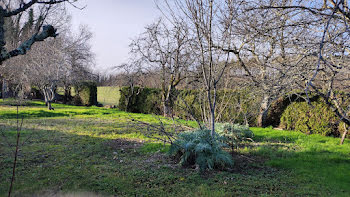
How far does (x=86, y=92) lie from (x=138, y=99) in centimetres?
707

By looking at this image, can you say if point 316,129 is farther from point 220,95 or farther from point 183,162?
point 183,162

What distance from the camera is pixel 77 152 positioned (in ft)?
18.9

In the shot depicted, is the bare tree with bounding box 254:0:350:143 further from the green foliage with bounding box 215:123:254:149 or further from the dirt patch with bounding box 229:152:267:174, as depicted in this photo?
the green foliage with bounding box 215:123:254:149

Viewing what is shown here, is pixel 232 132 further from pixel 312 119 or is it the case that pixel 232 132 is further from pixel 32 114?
pixel 32 114

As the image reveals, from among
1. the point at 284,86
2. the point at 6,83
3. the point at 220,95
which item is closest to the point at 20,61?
the point at 6,83

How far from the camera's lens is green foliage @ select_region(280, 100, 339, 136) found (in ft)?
28.9

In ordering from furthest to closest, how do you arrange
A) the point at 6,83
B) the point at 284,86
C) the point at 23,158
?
the point at 6,83 → the point at 23,158 → the point at 284,86

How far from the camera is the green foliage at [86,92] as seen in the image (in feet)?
73.3

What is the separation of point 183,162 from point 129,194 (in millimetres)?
1553

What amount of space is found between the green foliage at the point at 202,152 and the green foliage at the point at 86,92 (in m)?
19.2

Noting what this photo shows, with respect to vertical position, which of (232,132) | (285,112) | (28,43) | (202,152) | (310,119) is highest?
(28,43)

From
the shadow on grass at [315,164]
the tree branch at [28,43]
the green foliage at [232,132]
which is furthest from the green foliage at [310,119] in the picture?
the tree branch at [28,43]

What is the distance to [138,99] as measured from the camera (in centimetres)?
1822

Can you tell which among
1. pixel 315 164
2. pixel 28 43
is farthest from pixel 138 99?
pixel 315 164
